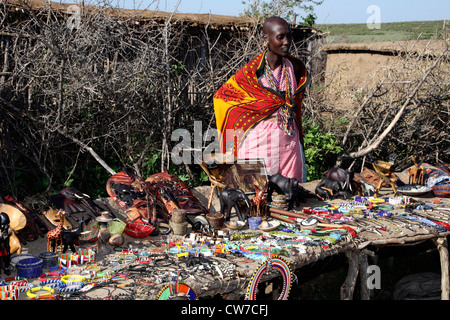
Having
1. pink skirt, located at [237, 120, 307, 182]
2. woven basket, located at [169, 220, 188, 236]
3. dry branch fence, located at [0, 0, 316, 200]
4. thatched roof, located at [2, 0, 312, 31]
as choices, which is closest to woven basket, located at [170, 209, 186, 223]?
woven basket, located at [169, 220, 188, 236]

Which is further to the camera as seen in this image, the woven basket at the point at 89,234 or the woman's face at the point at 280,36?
the woman's face at the point at 280,36

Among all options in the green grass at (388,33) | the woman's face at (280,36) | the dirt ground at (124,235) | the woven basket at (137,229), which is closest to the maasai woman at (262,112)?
the woman's face at (280,36)

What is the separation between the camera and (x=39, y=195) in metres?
6.02

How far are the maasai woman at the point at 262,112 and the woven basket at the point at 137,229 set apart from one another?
67.6 inches

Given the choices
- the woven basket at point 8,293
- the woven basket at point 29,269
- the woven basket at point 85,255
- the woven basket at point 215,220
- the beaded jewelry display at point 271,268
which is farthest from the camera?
the woven basket at point 215,220

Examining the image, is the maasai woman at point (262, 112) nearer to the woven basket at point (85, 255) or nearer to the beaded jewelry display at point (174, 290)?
the woven basket at point (85, 255)

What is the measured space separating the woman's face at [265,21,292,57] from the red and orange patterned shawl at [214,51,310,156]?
0.30m

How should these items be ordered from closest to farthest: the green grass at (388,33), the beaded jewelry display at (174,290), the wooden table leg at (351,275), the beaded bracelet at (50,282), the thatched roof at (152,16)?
the beaded jewelry display at (174,290) → the beaded bracelet at (50,282) → the wooden table leg at (351,275) → the thatched roof at (152,16) → the green grass at (388,33)

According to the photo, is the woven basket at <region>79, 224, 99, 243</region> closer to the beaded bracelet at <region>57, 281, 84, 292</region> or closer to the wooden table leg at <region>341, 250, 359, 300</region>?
the beaded bracelet at <region>57, 281, 84, 292</region>

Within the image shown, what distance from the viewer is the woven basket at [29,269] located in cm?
378

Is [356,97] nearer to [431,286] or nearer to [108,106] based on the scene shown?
[431,286]

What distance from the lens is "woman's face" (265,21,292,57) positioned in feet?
19.2
